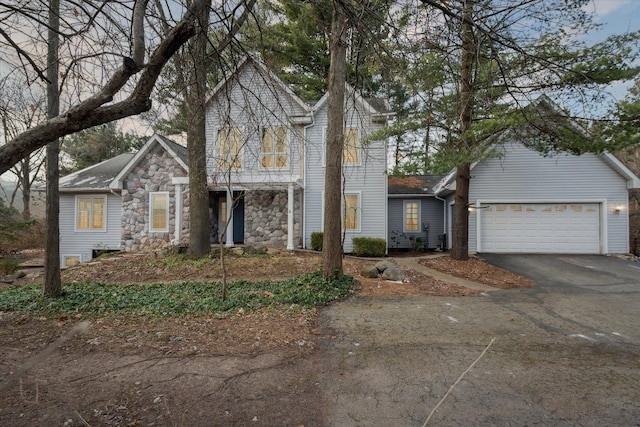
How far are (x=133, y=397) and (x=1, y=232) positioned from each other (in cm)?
1173

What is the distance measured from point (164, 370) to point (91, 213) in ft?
46.5

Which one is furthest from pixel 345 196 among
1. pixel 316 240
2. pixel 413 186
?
pixel 413 186

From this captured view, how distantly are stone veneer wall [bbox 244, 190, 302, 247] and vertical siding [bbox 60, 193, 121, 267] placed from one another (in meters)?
6.08

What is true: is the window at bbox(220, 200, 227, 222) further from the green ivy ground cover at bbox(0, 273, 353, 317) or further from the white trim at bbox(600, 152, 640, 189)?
the white trim at bbox(600, 152, 640, 189)

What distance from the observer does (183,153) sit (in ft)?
45.4

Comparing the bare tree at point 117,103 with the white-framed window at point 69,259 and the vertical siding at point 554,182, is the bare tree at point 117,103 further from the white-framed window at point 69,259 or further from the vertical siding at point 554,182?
the white-framed window at point 69,259

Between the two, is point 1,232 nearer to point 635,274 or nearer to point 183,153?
point 183,153

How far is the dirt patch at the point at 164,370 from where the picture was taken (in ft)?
8.38

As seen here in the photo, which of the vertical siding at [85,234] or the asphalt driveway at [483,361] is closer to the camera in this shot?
the asphalt driveway at [483,361]

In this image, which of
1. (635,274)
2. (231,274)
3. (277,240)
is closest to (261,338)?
(231,274)

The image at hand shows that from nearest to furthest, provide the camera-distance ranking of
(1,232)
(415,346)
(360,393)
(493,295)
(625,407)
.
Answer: (625,407), (360,393), (415,346), (493,295), (1,232)

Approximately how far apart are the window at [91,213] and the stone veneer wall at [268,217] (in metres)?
6.78

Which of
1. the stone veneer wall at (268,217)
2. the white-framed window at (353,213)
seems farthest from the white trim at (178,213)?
the white-framed window at (353,213)

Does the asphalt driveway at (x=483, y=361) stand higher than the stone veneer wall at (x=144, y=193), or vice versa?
the stone veneer wall at (x=144, y=193)
